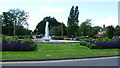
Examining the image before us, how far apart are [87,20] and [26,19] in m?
33.9

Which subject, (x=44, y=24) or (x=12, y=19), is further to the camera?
(x=44, y=24)

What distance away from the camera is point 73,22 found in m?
71.3

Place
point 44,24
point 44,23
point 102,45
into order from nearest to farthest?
1. point 102,45
2. point 44,24
3. point 44,23

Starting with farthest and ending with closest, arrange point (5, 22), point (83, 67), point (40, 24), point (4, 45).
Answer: point (40, 24) < point (5, 22) < point (4, 45) < point (83, 67)

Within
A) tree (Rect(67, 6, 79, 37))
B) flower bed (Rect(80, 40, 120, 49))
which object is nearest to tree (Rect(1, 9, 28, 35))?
tree (Rect(67, 6, 79, 37))

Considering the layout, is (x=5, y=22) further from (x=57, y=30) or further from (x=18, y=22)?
(x=57, y=30)

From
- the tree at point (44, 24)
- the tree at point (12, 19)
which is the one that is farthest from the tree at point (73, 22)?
the tree at point (44, 24)

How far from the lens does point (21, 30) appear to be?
78500 millimetres

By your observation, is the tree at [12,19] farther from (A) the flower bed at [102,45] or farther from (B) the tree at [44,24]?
(A) the flower bed at [102,45]

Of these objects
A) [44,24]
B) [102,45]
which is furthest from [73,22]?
[102,45]

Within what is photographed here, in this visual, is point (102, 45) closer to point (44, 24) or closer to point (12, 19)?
point (12, 19)

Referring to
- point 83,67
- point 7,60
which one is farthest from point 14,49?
point 83,67

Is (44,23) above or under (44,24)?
above

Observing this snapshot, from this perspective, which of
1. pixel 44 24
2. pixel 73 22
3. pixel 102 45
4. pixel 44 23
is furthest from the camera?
pixel 44 23
